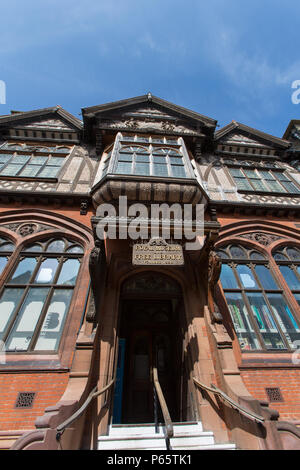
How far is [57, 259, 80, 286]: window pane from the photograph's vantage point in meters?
6.27

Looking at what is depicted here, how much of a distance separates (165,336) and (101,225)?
4528 millimetres

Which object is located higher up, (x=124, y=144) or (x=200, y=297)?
(x=124, y=144)

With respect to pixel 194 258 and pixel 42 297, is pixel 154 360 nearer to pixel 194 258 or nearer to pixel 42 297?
pixel 194 258

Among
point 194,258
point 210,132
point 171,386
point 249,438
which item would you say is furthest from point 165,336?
point 210,132

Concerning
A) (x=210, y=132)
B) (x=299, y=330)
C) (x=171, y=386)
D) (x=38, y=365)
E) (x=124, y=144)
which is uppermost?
(x=210, y=132)

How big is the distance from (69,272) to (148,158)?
5.33 metres

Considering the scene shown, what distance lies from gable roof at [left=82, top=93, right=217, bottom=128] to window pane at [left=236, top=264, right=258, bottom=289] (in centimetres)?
826

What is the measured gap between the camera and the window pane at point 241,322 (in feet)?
18.7

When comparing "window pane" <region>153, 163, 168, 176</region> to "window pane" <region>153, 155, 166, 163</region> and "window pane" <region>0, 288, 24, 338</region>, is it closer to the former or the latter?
"window pane" <region>153, 155, 166, 163</region>

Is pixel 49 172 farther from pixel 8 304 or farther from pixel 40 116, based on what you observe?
pixel 8 304

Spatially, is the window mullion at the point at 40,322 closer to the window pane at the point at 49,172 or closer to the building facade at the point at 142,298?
the building facade at the point at 142,298

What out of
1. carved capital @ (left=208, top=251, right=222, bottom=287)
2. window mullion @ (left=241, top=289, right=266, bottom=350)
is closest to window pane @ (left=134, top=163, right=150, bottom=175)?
carved capital @ (left=208, top=251, right=222, bottom=287)

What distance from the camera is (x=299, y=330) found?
6031 mm

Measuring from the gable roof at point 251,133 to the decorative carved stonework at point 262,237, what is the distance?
6962 mm
